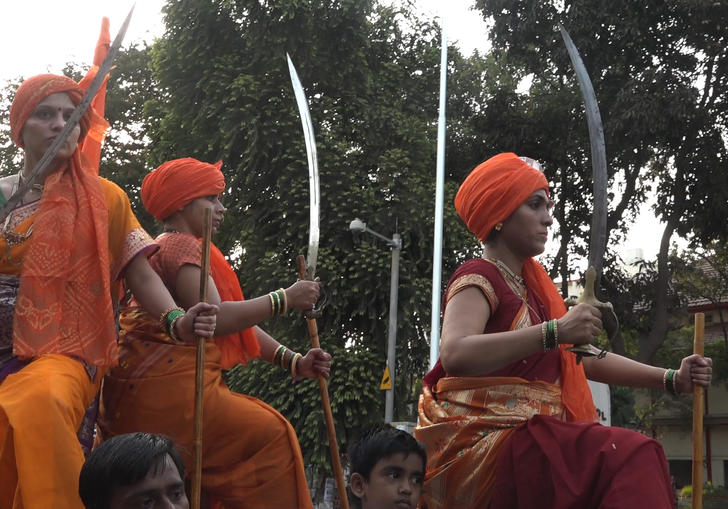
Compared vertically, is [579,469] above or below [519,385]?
below

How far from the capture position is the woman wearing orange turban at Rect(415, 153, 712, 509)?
313 centimetres

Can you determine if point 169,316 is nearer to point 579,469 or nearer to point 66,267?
point 66,267

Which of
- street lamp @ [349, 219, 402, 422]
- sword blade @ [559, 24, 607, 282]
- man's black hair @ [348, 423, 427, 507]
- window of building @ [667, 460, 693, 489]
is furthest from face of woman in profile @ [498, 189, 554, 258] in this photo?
window of building @ [667, 460, 693, 489]

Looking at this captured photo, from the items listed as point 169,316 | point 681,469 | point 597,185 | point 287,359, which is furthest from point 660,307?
point 681,469

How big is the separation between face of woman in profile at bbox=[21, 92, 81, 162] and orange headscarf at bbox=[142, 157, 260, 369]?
0.62 meters

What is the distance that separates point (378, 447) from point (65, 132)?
1.97 m

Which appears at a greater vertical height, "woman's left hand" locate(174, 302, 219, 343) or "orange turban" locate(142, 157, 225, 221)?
"orange turban" locate(142, 157, 225, 221)

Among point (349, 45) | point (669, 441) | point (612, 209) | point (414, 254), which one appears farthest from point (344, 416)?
point (669, 441)

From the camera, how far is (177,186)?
428 cm

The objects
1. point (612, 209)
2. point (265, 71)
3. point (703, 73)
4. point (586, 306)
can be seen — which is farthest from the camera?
point (265, 71)

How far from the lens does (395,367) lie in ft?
62.2

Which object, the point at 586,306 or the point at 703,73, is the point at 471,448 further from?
the point at 703,73

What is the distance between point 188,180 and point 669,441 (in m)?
40.1

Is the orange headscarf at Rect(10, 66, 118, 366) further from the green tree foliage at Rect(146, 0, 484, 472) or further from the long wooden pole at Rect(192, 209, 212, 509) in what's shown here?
the green tree foliage at Rect(146, 0, 484, 472)
